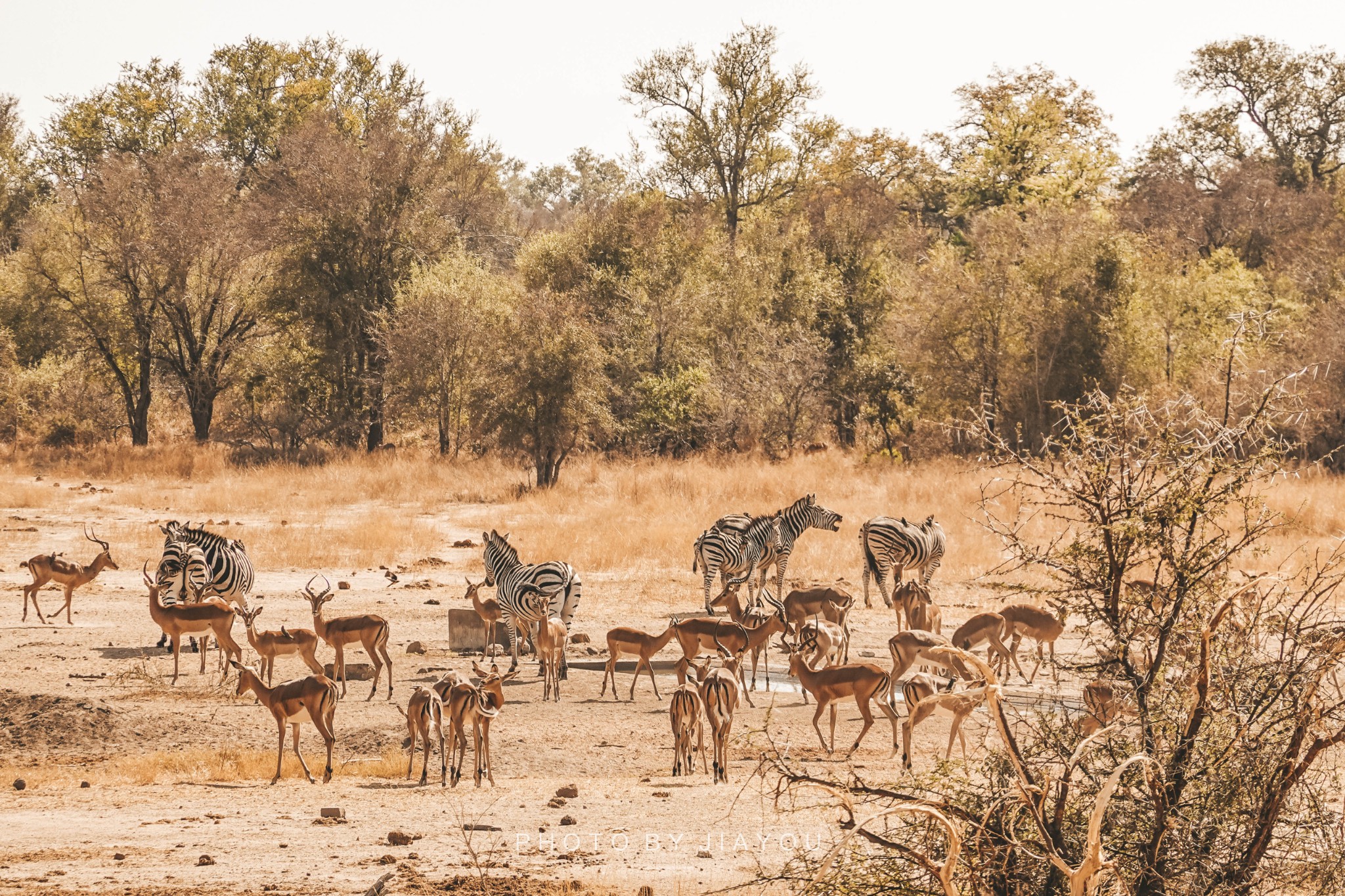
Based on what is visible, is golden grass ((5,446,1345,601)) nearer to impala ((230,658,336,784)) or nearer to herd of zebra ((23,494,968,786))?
herd of zebra ((23,494,968,786))

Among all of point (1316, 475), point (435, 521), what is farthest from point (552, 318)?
point (1316, 475)

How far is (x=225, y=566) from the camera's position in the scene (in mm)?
18531

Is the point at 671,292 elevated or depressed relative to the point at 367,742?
elevated

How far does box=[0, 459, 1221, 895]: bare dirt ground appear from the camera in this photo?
8773mm

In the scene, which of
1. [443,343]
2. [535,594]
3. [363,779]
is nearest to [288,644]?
[535,594]

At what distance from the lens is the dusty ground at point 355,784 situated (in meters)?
8.79

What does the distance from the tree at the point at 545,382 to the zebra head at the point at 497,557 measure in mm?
16646

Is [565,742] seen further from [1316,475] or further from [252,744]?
[1316,475]

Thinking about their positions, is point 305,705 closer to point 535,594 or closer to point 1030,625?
point 535,594

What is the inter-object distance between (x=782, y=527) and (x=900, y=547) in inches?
89.7

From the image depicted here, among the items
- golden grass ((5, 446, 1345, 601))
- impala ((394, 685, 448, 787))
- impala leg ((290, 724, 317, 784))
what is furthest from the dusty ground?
golden grass ((5, 446, 1345, 601))

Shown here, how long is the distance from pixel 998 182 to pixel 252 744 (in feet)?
139

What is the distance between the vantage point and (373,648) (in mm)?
15008

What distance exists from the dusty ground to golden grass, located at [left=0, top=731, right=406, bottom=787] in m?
0.03
